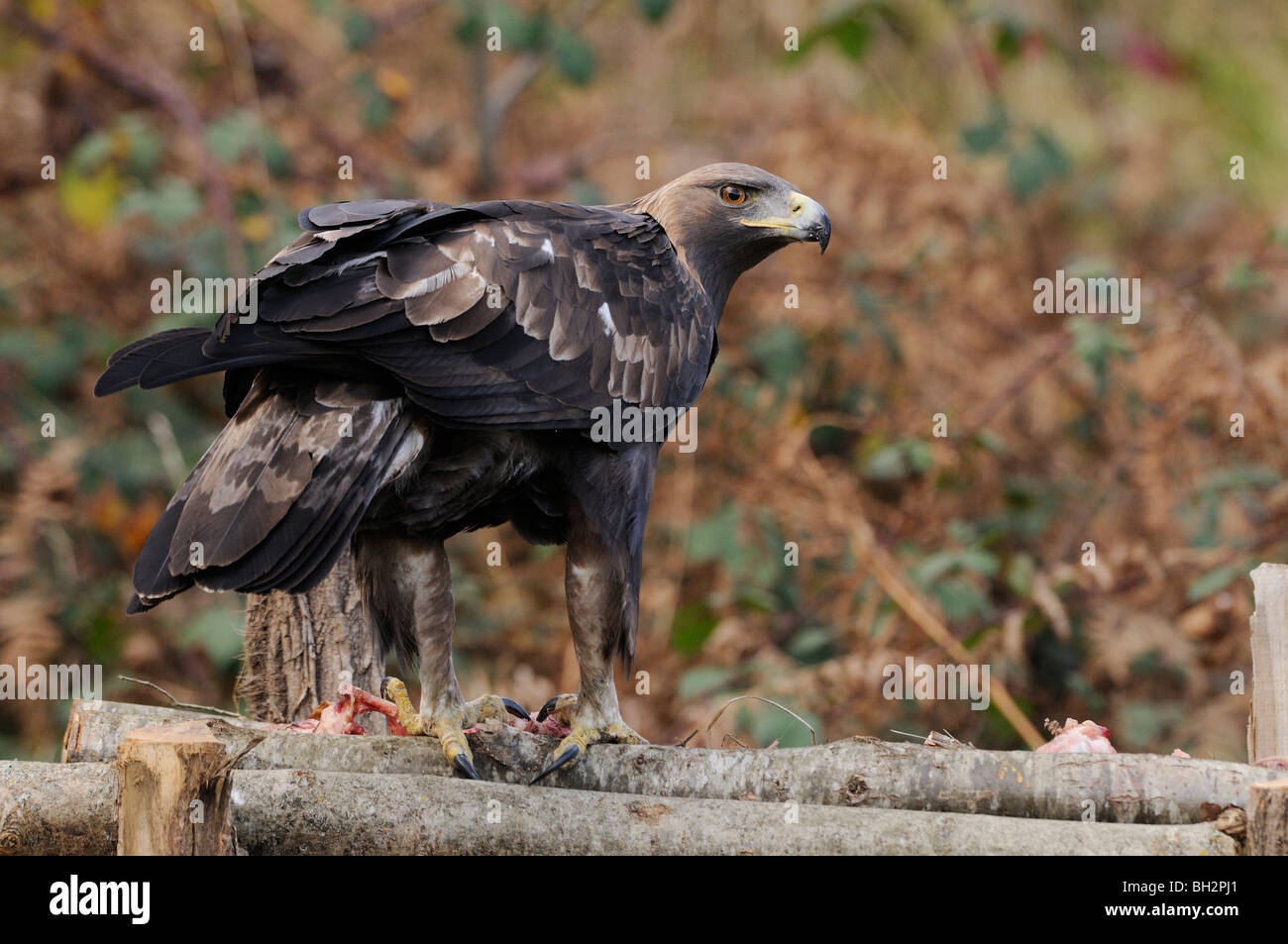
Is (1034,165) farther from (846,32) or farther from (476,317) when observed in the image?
(476,317)

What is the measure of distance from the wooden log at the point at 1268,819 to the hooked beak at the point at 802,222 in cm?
200

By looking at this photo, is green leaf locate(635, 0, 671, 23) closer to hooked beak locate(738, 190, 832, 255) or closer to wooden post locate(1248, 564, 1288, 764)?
hooked beak locate(738, 190, 832, 255)

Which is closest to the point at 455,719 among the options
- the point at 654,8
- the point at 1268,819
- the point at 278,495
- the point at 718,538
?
the point at 278,495

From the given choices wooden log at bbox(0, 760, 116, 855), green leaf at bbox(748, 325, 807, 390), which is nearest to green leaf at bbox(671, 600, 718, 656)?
green leaf at bbox(748, 325, 807, 390)

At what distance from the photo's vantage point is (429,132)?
881cm

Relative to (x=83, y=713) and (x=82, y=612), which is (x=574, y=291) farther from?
(x=82, y=612)

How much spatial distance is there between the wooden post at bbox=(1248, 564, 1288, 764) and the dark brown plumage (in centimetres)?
157

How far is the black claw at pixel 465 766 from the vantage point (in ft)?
11.9

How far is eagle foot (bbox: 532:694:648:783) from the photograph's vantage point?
12.2 feet

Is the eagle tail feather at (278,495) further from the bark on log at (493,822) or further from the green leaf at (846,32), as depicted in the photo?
the green leaf at (846,32)

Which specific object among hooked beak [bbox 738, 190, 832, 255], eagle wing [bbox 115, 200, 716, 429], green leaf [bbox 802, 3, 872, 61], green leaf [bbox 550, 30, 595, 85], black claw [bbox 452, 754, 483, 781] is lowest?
black claw [bbox 452, 754, 483, 781]

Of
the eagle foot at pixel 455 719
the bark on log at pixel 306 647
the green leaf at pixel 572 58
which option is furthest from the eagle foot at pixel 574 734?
the green leaf at pixel 572 58

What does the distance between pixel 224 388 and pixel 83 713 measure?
1.01 meters

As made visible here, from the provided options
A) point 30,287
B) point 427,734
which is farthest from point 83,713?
point 30,287
